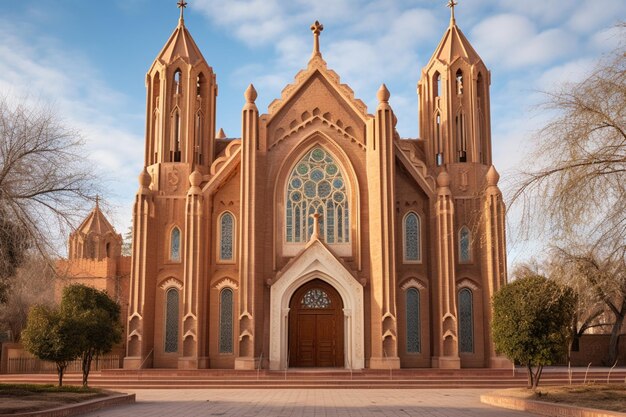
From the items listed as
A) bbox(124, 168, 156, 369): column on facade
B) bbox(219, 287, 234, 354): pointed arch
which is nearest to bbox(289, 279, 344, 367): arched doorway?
bbox(219, 287, 234, 354): pointed arch

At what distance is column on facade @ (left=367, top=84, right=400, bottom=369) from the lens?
3172cm

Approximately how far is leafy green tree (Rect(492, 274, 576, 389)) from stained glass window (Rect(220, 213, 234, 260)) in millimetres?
14857

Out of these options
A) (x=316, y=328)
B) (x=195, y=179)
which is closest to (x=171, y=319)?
(x=195, y=179)

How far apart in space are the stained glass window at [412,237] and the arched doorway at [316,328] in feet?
12.0

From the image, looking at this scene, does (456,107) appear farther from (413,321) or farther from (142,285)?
(142,285)

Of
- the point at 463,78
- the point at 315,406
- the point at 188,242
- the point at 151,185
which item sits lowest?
the point at 315,406

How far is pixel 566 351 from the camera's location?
22.6m

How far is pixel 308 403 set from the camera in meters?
21.1

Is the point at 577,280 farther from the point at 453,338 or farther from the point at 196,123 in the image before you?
the point at 196,123

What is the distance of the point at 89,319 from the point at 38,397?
4646mm

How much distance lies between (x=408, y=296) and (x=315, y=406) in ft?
46.4

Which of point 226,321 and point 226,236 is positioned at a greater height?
point 226,236

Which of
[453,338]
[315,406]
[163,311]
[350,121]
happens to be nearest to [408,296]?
[453,338]

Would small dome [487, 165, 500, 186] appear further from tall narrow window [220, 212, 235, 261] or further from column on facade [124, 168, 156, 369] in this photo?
column on facade [124, 168, 156, 369]
